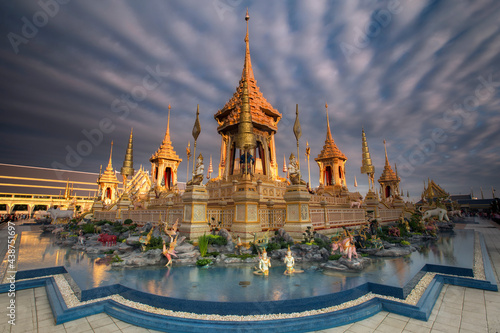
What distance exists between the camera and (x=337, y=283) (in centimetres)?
538

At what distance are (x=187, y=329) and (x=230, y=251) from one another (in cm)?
534

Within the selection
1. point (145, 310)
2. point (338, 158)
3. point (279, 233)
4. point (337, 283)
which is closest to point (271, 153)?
point (338, 158)

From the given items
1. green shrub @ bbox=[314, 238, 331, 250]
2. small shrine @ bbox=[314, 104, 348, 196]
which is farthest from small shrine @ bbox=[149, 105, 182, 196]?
green shrub @ bbox=[314, 238, 331, 250]

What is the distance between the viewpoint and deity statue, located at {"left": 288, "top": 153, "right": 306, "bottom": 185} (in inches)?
441

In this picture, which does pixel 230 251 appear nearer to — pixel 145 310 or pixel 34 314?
pixel 145 310

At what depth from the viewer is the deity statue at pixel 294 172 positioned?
11.2 metres

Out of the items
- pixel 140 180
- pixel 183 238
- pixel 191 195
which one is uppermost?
pixel 140 180

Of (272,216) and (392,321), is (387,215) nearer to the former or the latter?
(272,216)

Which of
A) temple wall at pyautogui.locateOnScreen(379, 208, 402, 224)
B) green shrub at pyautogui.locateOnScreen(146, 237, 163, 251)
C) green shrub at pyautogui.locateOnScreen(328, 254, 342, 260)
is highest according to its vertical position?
temple wall at pyautogui.locateOnScreen(379, 208, 402, 224)

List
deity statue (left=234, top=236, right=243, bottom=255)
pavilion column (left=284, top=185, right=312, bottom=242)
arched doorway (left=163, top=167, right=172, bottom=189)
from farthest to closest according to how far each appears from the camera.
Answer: arched doorway (left=163, top=167, right=172, bottom=189) → pavilion column (left=284, top=185, right=312, bottom=242) → deity statue (left=234, top=236, right=243, bottom=255)

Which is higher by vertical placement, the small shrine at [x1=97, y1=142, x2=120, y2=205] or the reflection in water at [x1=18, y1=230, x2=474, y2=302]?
the small shrine at [x1=97, y1=142, x2=120, y2=205]

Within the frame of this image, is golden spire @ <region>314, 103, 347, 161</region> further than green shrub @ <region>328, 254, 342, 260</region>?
Yes

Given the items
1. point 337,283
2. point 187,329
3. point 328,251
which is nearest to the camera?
point 187,329

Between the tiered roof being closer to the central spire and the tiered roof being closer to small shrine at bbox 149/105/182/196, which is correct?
the central spire
